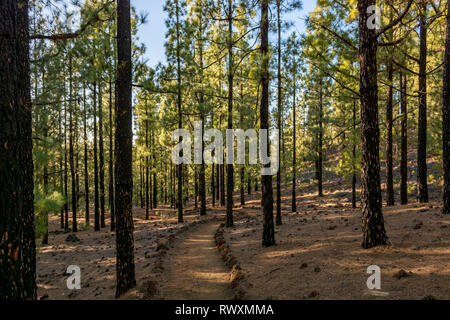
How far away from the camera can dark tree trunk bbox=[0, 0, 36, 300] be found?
9.22 ft

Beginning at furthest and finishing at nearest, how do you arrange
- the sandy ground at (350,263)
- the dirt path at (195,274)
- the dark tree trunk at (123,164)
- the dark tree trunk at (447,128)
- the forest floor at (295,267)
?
the dark tree trunk at (447,128)
the dark tree trunk at (123,164)
the dirt path at (195,274)
the forest floor at (295,267)
the sandy ground at (350,263)

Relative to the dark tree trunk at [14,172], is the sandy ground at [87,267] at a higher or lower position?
lower

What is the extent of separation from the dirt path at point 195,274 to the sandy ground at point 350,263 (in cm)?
68

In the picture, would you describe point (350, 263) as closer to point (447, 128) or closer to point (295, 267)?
point (295, 267)

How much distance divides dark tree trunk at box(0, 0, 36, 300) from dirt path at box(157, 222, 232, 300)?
301 centimetres

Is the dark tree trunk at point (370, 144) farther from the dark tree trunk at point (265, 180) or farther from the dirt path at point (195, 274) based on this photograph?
the dirt path at point (195, 274)

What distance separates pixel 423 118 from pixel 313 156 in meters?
9.95

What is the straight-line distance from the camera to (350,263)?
527 centimetres

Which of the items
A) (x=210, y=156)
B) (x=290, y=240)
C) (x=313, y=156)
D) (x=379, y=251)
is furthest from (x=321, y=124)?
(x=379, y=251)

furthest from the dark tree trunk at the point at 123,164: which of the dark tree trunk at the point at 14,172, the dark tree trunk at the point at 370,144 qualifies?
the dark tree trunk at the point at 370,144

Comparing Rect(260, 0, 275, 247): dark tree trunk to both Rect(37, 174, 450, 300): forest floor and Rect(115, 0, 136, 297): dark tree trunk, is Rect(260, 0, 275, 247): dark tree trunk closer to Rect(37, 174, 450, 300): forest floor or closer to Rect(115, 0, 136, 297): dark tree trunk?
Rect(37, 174, 450, 300): forest floor

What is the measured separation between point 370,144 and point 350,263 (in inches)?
109

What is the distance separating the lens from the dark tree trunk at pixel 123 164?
565 cm
